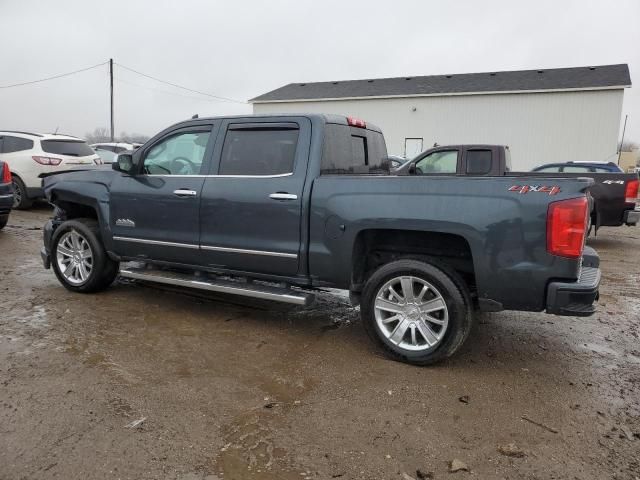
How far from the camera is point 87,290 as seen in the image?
5488 mm

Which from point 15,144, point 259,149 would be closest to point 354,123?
point 259,149

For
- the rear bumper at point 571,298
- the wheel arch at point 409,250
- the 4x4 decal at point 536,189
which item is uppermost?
the 4x4 decal at point 536,189

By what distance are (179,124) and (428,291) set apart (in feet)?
9.76

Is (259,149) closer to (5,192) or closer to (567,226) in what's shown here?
(567,226)

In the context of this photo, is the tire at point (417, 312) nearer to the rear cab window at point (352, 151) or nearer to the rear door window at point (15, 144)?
the rear cab window at point (352, 151)

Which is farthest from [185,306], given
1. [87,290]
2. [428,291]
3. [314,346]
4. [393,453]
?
[393,453]

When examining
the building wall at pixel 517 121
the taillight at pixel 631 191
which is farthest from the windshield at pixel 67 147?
the building wall at pixel 517 121

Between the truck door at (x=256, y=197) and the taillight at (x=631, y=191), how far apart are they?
734 cm

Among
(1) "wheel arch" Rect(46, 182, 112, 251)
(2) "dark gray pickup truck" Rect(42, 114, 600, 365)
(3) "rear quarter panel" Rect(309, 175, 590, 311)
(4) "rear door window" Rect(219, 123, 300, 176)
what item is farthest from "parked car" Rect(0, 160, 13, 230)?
(3) "rear quarter panel" Rect(309, 175, 590, 311)

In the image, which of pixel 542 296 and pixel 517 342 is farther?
pixel 517 342

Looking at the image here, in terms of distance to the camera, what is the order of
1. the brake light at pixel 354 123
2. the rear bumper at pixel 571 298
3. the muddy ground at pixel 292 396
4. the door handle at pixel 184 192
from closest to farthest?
the muddy ground at pixel 292 396, the rear bumper at pixel 571 298, the door handle at pixel 184 192, the brake light at pixel 354 123

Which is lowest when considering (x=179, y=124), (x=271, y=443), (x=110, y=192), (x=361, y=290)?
(x=271, y=443)

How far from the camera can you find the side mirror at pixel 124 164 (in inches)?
198

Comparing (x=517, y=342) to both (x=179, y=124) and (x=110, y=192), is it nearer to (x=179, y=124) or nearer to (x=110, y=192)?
(x=179, y=124)
